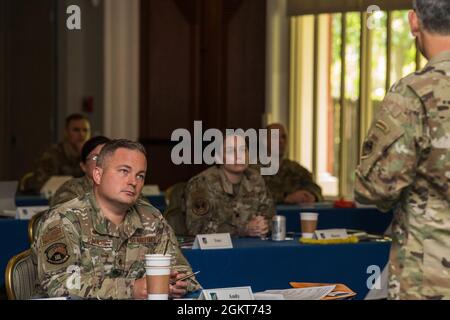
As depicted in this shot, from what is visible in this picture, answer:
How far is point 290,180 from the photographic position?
8016 millimetres

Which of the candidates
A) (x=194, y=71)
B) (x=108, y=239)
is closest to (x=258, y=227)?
(x=108, y=239)

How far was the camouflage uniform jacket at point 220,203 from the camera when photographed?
18.8ft

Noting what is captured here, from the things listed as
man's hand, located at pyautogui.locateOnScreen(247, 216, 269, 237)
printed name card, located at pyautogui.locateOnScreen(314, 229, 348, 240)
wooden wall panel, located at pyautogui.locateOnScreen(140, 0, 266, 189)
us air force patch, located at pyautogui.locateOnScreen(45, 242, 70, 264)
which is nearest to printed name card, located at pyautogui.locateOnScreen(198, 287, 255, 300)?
us air force patch, located at pyautogui.locateOnScreen(45, 242, 70, 264)

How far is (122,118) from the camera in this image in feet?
33.1

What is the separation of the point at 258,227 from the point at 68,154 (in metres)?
3.62

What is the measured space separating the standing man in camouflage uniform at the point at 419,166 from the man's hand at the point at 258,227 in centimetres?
288

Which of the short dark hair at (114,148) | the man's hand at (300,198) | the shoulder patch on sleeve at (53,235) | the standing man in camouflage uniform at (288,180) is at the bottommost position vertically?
the man's hand at (300,198)

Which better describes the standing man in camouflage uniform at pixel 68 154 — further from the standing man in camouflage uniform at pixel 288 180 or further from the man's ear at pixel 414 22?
the man's ear at pixel 414 22

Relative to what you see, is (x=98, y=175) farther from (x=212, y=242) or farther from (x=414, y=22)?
(x=414, y=22)

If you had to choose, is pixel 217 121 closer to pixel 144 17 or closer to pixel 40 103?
pixel 144 17

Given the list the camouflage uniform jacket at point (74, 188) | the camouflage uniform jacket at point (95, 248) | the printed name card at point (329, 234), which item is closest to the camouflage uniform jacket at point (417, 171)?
the camouflage uniform jacket at point (95, 248)

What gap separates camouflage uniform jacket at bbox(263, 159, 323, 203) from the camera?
7.95m

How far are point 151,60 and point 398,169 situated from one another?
7.82 meters
